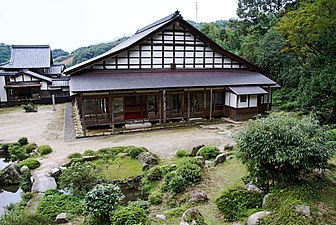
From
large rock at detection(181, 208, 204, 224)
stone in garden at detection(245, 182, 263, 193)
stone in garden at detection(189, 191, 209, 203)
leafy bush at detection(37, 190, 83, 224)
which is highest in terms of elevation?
stone in garden at detection(245, 182, 263, 193)

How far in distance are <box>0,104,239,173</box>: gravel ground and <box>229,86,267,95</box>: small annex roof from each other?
92.0 inches

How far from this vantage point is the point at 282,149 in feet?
18.5

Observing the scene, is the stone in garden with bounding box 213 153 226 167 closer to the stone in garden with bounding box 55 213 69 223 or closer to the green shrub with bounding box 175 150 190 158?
A: the green shrub with bounding box 175 150 190 158

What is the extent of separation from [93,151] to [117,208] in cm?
597

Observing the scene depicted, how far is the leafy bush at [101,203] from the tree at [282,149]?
323cm

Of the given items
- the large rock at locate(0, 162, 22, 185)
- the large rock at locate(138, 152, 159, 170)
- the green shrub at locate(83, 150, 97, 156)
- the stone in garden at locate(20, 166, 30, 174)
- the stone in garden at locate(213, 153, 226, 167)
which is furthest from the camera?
the green shrub at locate(83, 150, 97, 156)

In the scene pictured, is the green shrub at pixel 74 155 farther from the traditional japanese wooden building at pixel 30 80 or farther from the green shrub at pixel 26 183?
the traditional japanese wooden building at pixel 30 80

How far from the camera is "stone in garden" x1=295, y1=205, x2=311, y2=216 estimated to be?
5.02 meters

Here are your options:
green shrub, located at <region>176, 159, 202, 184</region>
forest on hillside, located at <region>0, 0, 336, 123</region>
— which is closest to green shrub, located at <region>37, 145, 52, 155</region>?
green shrub, located at <region>176, 159, 202, 184</region>

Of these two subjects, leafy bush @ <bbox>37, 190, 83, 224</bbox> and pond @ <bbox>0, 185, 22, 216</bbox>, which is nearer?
leafy bush @ <bbox>37, 190, 83, 224</bbox>

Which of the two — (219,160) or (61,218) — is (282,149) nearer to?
(219,160)

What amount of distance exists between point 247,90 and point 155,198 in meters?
12.5

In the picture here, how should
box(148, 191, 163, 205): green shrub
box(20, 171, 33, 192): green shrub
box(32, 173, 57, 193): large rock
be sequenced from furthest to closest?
box(20, 171, 33, 192): green shrub
box(32, 173, 57, 193): large rock
box(148, 191, 163, 205): green shrub

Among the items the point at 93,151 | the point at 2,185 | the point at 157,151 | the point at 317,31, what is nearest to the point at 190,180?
the point at 157,151
